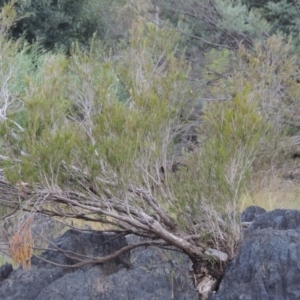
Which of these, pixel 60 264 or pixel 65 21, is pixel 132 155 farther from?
pixel 65 21

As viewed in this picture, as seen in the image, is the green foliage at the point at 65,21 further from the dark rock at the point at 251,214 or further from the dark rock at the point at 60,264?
the dark rock at the point at 60,264

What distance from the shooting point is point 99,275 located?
4742 mm

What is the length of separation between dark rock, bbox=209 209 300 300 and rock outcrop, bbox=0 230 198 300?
33cm

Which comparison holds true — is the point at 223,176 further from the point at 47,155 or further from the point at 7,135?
the point at 7,135

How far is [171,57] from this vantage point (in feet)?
18.6

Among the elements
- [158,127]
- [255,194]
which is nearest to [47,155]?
[158,127]

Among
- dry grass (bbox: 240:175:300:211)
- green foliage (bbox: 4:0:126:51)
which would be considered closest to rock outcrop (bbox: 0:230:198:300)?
dry grass (bbox: 240:175:300:211)

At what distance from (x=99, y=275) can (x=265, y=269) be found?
111cm

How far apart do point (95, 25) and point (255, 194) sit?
8.14 meters

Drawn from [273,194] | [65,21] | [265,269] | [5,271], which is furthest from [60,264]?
[65,21]

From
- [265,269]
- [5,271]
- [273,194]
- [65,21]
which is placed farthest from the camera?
[65,21]

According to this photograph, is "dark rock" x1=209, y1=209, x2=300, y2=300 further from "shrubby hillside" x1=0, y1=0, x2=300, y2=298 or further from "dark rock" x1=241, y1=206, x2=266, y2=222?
"dark rock" x1=241, y1=206, x2=266, y2=222

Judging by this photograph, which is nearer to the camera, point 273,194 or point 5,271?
point 5,271

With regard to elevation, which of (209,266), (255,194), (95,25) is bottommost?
(95,25)
